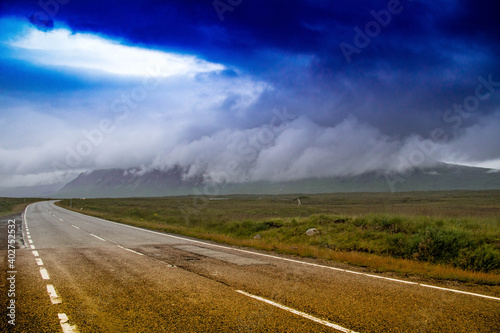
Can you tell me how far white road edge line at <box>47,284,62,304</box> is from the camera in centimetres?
646

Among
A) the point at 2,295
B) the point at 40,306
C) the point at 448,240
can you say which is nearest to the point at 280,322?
the point at 40,306

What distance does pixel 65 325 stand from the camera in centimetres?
522

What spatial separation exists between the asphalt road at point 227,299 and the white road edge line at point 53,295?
21mm

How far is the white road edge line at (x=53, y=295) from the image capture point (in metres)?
6.46

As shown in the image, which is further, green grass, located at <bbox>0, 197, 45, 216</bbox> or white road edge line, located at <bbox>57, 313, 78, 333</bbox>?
green grass, located at <bbox>0, 197, 45, 216</bbox>

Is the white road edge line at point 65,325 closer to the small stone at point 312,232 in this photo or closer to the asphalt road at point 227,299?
the asphalt road at point 227,299

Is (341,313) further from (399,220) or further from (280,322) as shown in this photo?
(399,220)

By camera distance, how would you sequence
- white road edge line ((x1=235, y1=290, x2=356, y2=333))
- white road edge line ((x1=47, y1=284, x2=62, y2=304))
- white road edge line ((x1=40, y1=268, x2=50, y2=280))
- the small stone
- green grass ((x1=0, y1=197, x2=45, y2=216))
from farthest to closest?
green grass ((x1=0, y1=197, x2=45, y2=216)) → the small stone → white road edge line ((x1=40, y1=268, x2=50, y2=280)) → white road edge line ((x1=47, y1=284, x2=62, y2=304)) → white road edge line ((x1=235, y1=290, x2=356, y2=333))

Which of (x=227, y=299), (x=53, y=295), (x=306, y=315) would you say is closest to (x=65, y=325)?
(x=53, y=295)

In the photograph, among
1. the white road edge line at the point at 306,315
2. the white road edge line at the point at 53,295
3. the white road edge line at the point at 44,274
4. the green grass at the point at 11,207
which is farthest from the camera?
the green grass at the point at 11,207

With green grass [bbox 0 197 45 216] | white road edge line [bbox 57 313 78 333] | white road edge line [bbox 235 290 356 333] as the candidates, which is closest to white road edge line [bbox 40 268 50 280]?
white road edge line [bbox 57 313 78 333]

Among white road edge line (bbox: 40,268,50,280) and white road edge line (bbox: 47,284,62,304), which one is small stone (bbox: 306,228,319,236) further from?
white road edge line (bbox: 47,284,62,304)

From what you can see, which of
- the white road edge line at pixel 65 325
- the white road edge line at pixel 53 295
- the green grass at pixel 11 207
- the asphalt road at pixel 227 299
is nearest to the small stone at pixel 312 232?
the asphalt road at pixel 227 299

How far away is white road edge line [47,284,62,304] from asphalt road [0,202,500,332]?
0.02 metres
